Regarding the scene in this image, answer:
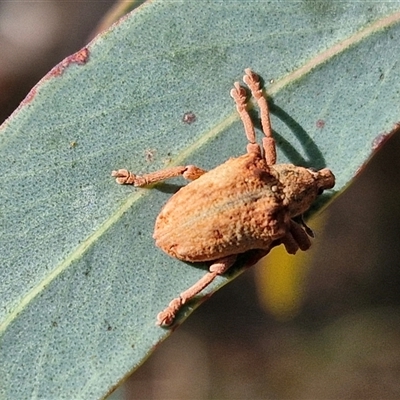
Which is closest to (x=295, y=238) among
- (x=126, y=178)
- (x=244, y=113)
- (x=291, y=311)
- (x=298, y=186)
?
(x=298, y=186)

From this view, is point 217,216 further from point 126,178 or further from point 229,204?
point 126,178

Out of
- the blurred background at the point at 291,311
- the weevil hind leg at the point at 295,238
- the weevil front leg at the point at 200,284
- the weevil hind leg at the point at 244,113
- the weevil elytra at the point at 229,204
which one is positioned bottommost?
the blurred background at the point at 291,311

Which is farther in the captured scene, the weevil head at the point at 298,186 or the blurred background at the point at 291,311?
the blurred background at the point at 291,311

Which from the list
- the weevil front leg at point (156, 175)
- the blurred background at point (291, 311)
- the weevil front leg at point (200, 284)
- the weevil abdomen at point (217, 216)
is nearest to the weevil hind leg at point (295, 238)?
the weevil abdomen at point (217, 216)

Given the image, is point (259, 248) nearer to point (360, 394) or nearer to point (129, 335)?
point (129, 335)

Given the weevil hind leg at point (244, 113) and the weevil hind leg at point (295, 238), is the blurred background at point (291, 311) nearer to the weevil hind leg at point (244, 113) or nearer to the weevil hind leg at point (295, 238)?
the weevil hind leg at point (295, 238)

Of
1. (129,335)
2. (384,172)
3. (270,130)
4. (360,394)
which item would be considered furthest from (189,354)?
(270,130)

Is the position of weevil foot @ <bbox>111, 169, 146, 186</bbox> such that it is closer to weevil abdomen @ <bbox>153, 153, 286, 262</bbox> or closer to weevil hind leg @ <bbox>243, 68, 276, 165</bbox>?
weevil abdomen @ <bbox>153, 153, 286, 262</bbox>
